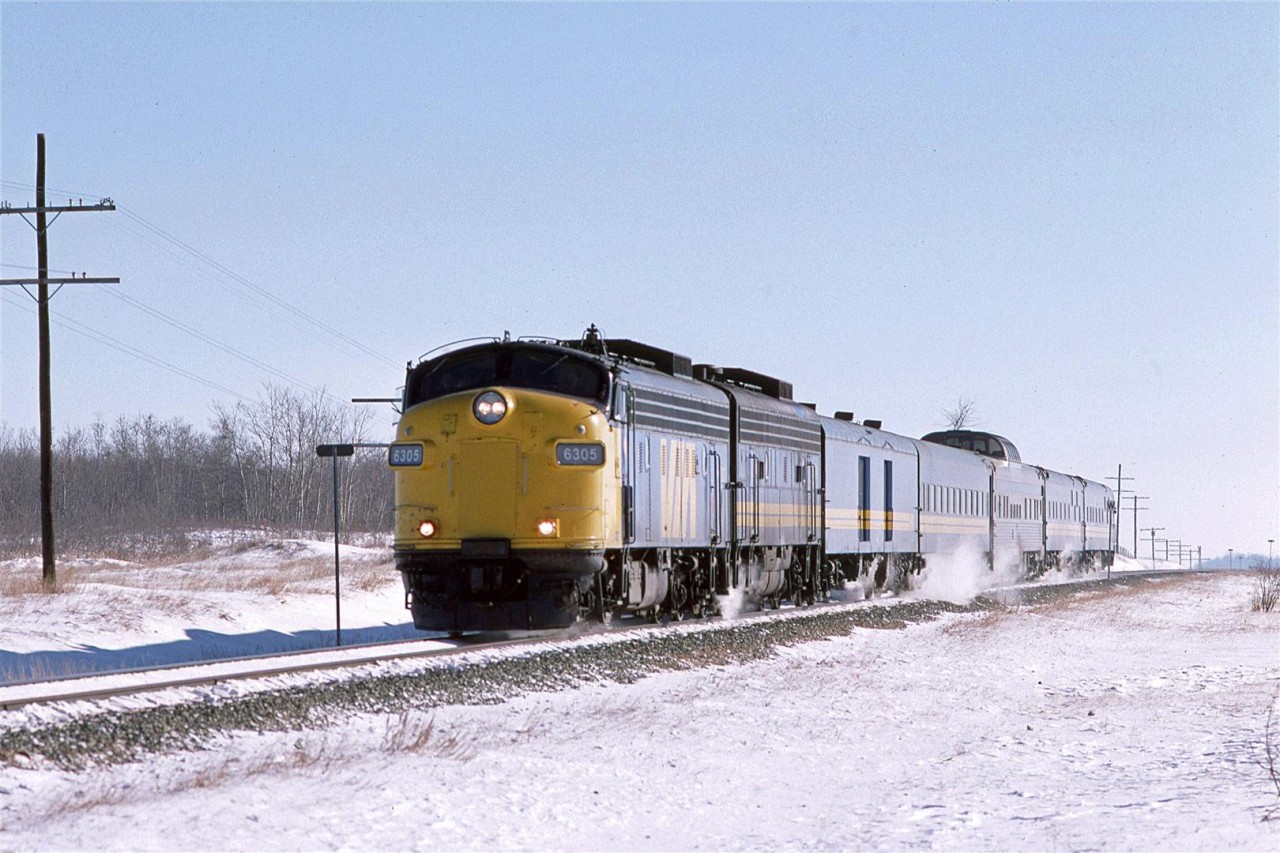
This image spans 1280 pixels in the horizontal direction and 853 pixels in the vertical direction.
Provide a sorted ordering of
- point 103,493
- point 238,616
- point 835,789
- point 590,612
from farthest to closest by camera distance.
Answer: point 103,493 < point 238,616 < point 590,612 < point 835,789

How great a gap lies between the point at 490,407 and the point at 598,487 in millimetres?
1673

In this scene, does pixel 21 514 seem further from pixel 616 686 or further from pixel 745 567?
pixel 616 686

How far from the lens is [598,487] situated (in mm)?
18391

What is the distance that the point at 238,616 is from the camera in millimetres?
24516

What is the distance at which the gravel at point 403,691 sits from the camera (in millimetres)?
10922

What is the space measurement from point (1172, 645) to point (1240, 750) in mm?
12319

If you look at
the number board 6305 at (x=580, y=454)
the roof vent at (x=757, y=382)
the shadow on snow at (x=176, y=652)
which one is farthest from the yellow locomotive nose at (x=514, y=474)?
the roof vent at (x=757, y=382)

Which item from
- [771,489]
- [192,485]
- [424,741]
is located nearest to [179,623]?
[771,489]

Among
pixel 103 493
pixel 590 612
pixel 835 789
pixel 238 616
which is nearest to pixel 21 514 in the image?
pixel 103 493

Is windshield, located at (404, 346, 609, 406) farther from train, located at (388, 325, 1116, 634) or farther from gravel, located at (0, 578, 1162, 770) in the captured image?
gravel, located at (0, 578, 1162, 770)

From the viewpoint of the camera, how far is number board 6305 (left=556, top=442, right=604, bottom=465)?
18.2 m

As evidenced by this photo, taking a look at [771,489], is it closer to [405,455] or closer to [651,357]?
[651,357]

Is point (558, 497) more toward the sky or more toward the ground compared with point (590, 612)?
more toward the sky

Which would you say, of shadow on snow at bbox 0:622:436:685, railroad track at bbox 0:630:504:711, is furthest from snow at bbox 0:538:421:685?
railroad track at bbox 0:630:504:711
